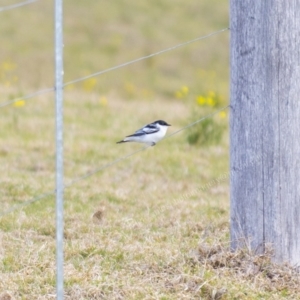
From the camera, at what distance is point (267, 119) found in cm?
458

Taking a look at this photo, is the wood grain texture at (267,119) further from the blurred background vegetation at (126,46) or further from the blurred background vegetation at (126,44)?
the blurred background vegetation at (126,44)

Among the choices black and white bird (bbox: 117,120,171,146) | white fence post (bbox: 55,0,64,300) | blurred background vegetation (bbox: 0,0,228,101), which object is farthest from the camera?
blurred background vegetation (bbox: 0,0,228,101)

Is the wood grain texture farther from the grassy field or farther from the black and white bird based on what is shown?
the black and white bird

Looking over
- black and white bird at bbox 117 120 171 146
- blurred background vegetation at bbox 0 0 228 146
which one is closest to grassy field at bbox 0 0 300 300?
blurred background vegetation at bbox 0 0 228 146

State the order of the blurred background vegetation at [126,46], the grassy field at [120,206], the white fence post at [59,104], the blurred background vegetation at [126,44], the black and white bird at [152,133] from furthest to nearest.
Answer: the blurred background vegetation at [126,44], the blurred background vegetation at [126,46], the black and white bird at [152,133], the grassy field at [120,206], the white fence post at [59,104]

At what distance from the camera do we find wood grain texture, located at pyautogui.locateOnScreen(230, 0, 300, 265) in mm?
4562

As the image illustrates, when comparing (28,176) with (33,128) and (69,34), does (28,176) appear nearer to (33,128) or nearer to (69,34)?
(33,128)

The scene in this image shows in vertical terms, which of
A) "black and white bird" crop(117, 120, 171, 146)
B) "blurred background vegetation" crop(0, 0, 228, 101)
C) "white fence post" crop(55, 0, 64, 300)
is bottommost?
"blurred background vegetation" crop(0, 0, 228, 101)

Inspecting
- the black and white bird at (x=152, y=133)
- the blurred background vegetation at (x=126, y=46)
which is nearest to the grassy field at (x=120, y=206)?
the blurred background vegetation at (x=126, y=46)

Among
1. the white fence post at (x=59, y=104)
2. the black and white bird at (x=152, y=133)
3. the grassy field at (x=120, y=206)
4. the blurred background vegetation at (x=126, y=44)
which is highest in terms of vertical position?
the white fence post at (x=59, y=104)

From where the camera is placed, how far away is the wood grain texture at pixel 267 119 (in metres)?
4.56

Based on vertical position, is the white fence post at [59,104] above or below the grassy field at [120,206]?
above

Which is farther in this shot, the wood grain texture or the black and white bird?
the black and white bird

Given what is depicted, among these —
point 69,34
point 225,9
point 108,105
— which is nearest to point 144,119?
point 108,105
